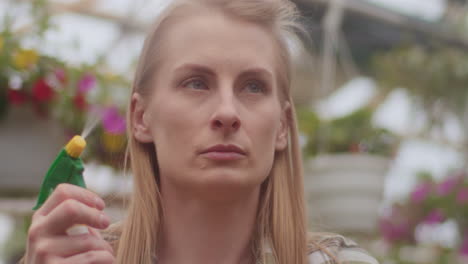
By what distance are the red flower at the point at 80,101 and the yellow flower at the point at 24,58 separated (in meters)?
0.13

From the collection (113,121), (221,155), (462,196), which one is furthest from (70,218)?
(462,196)

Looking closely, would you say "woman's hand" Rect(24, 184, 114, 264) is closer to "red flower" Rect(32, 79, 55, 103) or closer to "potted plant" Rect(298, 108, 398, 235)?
"red flower" Rect(32, 79, 55, 103)

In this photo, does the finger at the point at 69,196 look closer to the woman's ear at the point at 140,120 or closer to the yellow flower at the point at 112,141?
the woman's ear at the point at 140,120

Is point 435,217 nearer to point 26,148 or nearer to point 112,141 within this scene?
point 112,141

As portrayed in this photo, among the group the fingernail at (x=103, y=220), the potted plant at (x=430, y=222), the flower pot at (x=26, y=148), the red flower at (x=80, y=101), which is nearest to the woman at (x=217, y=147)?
the fingernail at (x=103, y=220)

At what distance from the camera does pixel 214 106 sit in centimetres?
94

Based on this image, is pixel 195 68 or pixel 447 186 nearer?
pixel 195 68

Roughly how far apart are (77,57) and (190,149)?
0.96 meters

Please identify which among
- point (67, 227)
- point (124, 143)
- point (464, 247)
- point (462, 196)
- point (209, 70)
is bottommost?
point (464, 247)

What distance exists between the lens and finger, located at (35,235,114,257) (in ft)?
2.56

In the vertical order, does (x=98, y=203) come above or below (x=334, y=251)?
above

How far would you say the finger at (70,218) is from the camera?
2.52 feet

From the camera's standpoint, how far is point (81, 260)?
30.5 inches

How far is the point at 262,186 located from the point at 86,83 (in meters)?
0.76
